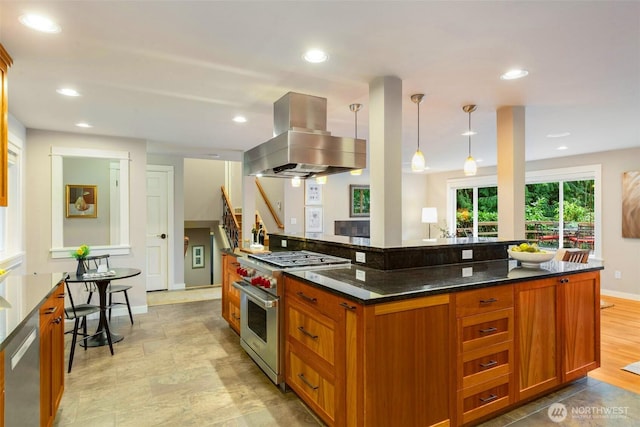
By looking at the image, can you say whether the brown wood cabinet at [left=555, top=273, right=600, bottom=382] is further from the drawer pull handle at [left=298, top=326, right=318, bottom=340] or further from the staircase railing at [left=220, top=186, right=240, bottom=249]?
the staircase railing at [left=220, top=186, right=240, bottom=249]

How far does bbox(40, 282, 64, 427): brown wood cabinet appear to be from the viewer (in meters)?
1.76

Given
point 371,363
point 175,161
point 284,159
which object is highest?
point 175,161

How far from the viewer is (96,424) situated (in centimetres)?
218

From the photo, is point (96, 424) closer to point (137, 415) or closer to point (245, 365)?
point (137, 415)

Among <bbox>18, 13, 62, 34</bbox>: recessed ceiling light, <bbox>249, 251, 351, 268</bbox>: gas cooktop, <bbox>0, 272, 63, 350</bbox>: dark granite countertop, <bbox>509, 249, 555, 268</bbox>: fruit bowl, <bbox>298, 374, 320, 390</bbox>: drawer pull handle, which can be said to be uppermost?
<bbox>18, 13, 62, 34</bbox>: recessed ceiling light

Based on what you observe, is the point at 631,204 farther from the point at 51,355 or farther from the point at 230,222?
the point at 51,355

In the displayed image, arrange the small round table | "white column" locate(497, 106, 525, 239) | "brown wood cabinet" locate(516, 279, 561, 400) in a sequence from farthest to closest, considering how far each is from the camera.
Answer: "white column" locate(497, 106, 525, 239)
the small round table
"brown wood cabinet" locate(516, 279, 561, 400)

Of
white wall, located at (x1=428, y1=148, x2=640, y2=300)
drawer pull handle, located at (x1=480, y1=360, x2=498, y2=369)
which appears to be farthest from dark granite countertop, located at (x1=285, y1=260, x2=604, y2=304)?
white wall, located at (x1=428, y1=148, x2=640, y2=300)

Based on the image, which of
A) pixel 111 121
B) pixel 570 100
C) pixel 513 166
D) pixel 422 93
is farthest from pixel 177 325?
pixel 570 100

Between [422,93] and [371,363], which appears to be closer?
[371,363]

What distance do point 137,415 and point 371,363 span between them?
1.62 m

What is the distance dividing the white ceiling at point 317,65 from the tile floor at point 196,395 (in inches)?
90.2

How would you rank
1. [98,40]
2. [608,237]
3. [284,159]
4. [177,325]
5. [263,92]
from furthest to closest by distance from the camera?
[608,237] < [177,325] < [263,92] < [284,159] < [98,40]

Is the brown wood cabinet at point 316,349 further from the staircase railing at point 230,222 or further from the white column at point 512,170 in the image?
the staircase railing at point 230,222
